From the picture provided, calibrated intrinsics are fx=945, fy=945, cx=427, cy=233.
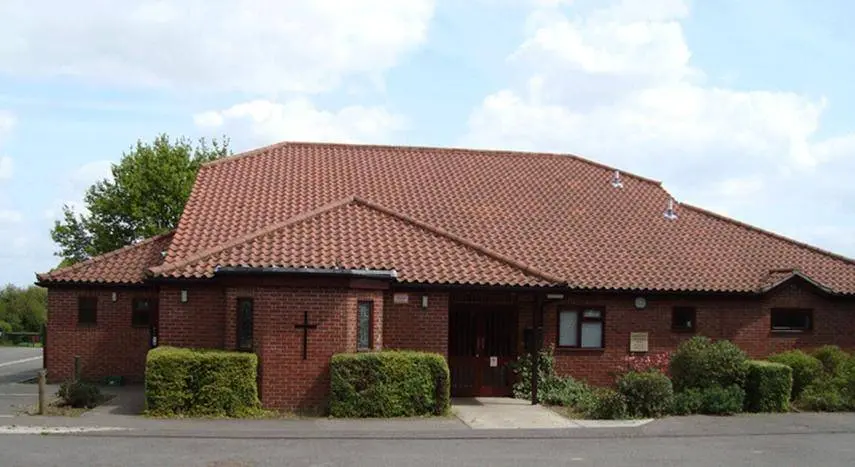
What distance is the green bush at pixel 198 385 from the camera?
17.4 m

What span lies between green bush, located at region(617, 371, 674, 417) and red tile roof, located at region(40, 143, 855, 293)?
290 centimetres

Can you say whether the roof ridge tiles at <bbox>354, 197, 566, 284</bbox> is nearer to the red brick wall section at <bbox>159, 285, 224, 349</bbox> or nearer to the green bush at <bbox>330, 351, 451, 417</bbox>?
the green bush at <bbox>330, 351, 451, 417</bbox>

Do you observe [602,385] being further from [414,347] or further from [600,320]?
[414,347]

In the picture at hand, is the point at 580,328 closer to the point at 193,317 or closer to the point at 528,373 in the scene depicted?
the point at 528,373

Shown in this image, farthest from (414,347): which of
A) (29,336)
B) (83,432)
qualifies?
(29,336)

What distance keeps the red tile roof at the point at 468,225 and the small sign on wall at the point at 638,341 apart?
4.13 feet

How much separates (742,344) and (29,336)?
44.5 m

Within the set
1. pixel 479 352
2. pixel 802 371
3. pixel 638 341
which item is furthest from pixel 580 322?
pixel 802 371

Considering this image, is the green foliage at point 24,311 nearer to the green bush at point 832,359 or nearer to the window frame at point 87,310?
the window frame at point 87,310

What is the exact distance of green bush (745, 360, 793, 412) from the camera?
19734 millimetres

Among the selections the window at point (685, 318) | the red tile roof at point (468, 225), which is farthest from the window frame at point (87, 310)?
the window at point (685, 318)

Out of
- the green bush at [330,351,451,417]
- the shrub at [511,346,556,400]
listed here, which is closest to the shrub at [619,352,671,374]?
the shrub at [511,346,556,400]

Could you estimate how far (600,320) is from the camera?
74.4 feet

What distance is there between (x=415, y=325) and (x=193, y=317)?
4743 millimetres
